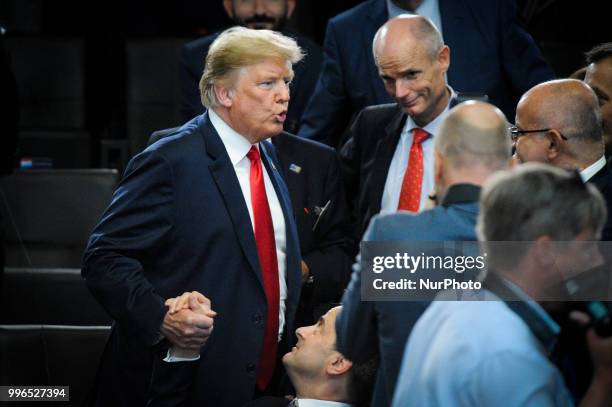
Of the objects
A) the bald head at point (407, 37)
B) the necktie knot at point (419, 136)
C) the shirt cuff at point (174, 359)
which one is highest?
the bald head at point (407, 37)

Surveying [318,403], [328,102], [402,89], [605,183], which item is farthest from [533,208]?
[328,102]

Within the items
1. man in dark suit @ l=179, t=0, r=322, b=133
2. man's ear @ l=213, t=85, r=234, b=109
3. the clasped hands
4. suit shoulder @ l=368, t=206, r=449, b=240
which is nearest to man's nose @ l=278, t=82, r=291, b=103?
man's ear @ l=213, t=85, r=234, b=109

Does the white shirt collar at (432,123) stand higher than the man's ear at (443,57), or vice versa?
the man's ear at (443,57)

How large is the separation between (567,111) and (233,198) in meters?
0.86

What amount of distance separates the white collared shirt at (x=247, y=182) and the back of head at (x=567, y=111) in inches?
27.4

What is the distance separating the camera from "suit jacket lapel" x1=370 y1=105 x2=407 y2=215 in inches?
124

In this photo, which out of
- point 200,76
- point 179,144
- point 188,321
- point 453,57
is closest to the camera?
point 188,321

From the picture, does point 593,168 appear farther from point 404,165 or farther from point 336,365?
point 336,365

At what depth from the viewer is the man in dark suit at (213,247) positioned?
2670 mm

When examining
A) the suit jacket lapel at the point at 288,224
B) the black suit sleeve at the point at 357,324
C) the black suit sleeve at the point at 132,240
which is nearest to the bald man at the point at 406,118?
the suit jacket lapel at the point at 288,224

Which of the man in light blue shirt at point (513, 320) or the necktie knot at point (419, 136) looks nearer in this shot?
the man in light blue shirt at point (513, 320)

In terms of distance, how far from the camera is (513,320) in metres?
1.64

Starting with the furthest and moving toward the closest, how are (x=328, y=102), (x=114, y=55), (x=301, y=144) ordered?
(x=114, y=55) < (x=328, y=102) < (x=301, y=144)

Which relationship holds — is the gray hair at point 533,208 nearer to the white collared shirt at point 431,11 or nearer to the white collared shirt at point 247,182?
the white collared shirt at point 247,182
